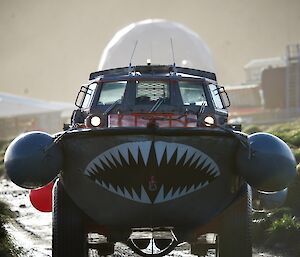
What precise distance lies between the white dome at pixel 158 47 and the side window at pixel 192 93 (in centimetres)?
5427

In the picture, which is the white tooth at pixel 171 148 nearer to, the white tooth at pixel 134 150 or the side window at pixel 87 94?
the white tooth at pixel 134 150

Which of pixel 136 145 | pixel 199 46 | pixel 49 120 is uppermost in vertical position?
pixel 136 145

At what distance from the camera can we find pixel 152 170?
26.9 feet

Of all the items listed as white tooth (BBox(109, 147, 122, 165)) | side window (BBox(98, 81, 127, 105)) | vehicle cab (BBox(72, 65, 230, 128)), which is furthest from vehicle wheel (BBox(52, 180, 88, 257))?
side window (BBox(98, 81, 127, 105))

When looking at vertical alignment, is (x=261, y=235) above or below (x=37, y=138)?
below

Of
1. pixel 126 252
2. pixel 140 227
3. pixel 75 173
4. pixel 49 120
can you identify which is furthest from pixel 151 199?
pixel 49 120

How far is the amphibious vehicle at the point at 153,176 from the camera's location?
26.6 ft

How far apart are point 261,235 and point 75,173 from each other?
4951mm

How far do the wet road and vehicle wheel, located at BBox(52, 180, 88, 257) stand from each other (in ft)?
9.26

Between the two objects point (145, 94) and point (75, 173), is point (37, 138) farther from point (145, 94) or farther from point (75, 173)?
point (145, 94)

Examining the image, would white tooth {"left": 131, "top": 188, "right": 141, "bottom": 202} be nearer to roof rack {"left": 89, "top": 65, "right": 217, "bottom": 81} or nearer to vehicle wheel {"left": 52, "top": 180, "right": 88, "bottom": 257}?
vehicle wheel {"left": 52, "top": 180, "right": 88, "bottom": 257}

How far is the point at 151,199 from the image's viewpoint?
823cm

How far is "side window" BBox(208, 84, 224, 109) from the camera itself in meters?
10.4

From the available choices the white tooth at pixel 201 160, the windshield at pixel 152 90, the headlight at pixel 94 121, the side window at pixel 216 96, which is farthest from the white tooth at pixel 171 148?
the side window at pixel 216 96
